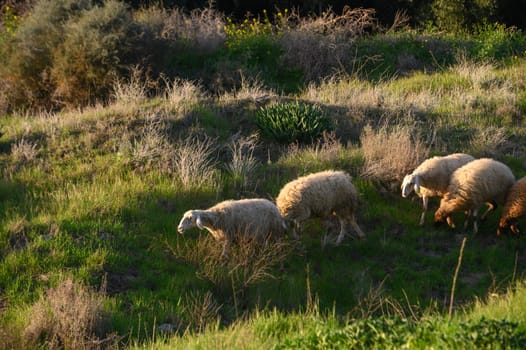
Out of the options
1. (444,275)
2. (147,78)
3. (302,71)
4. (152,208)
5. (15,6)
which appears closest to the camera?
(444,275)

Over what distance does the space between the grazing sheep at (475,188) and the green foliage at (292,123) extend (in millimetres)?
3405

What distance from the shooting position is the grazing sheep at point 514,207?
1087 cm

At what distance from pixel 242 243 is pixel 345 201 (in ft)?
6.02

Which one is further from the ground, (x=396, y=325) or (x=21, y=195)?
(x=396, y=325)

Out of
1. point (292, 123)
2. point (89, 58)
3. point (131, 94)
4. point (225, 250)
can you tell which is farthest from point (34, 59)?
point (225, 250)

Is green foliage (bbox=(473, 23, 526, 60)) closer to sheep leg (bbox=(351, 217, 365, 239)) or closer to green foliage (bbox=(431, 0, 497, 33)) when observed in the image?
green foliage (bbox=(431, 0, 497, 33))

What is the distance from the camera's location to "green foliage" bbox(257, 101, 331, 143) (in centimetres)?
1399

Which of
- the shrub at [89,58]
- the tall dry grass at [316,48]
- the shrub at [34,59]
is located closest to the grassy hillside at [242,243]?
the shrub at [89,58]

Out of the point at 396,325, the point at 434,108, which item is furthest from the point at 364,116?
the point at 396,325

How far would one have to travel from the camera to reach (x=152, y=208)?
37.0 ft

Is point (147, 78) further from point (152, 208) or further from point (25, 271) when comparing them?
point (25, 271)

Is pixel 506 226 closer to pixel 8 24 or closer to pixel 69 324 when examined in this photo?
pixel 69 324

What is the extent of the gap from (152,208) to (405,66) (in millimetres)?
13171

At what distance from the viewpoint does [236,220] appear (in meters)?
10.1
